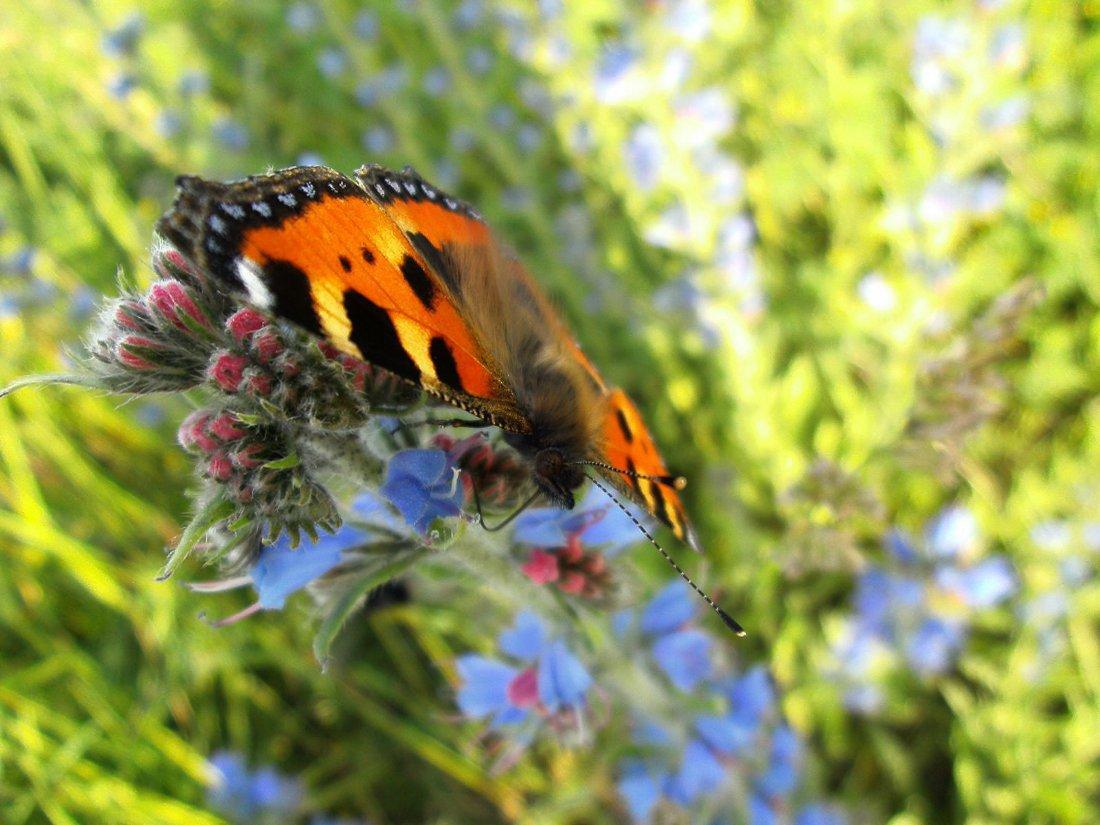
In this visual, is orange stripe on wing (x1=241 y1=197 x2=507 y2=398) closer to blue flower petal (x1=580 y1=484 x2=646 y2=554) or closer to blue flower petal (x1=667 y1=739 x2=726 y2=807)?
blue flower petal (x1=580 y1=484 x2=646 y2=554)

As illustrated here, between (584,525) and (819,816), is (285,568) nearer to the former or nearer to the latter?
(584,525)

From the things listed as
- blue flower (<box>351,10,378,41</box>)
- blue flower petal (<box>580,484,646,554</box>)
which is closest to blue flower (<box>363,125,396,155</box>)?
blue flower (<box>351,10,378,41</box>)

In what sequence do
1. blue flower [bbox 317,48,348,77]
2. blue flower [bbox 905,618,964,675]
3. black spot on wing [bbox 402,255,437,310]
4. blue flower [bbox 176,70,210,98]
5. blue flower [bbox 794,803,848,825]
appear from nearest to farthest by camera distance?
black spot on wing [bbox 402,255,437,310]
blue flower [bbox 794,803,848,825]
blue flower [bbox 905,618,964,675]
blue flower [bbox 176,70,210,98]
blue flower [bbox 317,48,348,77]

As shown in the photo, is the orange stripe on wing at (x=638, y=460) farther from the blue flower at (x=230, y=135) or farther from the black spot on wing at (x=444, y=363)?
the blue flower at (x=230, y=135)

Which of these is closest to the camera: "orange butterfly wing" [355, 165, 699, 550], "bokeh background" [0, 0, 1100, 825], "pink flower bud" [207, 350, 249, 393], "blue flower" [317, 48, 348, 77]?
"pink flower bud" [207, 350, 249, 393]

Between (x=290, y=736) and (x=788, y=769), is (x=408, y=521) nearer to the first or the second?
(x=788, y=769)

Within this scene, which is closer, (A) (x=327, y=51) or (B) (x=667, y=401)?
(B) (x=667, y=401)

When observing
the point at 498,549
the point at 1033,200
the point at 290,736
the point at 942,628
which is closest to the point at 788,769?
the point at 942,628
